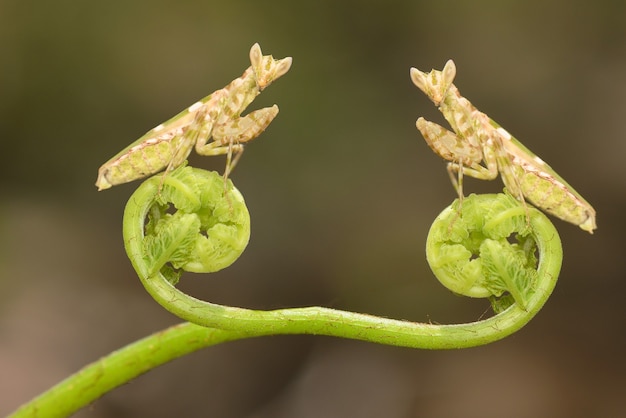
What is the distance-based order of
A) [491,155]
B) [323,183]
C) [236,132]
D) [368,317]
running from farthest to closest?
[323,183]
[236,132]
[491,155]
[368,317]

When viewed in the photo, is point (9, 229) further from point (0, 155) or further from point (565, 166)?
point (565, 166)

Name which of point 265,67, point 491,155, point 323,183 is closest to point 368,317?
point 491,155

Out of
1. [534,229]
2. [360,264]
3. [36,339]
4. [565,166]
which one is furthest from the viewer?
[565,166]

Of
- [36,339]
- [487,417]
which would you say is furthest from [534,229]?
[36,339]

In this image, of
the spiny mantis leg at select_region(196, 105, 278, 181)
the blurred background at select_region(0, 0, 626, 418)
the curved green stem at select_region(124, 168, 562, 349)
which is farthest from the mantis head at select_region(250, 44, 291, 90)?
the blurred background at select_region(0, 0, 626, 418)

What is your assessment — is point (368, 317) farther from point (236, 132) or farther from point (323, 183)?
point (323, 183)

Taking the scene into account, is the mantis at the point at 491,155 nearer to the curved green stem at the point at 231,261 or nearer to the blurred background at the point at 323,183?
the curved green stem at the point at 231,261

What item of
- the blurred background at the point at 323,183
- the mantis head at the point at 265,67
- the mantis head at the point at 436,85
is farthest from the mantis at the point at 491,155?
the blurred background at the point at 323,183
